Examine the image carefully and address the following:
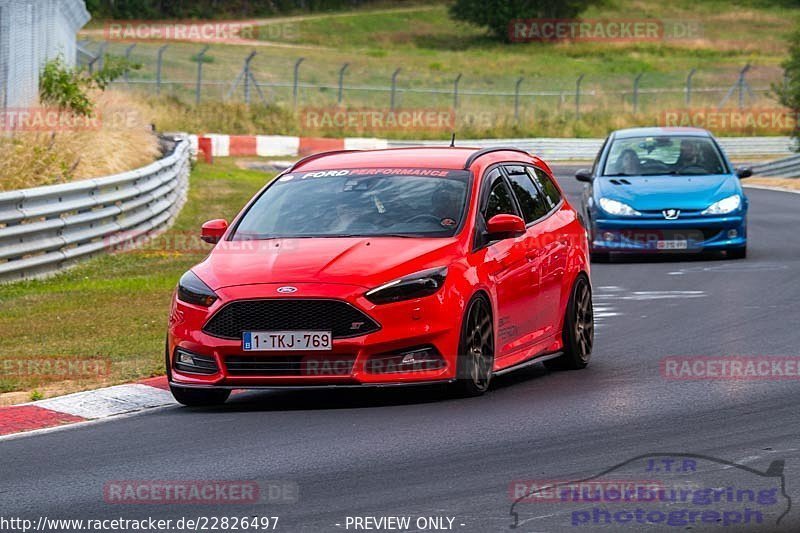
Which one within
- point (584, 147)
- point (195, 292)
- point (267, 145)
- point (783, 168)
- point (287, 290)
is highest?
point (287, 290)

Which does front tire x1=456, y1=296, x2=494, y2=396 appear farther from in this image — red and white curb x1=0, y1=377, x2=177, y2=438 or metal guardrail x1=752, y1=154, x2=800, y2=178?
metal guardrail x1=752, y1=154, x2=800, y2=178

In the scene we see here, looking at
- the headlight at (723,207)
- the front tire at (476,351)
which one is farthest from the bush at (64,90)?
the front tire at (476,351)

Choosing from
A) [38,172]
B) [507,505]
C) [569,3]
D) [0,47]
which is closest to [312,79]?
[569,3]

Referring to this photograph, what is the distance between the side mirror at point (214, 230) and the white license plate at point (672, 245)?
10.1 meters

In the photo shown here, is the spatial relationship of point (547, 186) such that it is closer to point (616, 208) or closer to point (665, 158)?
point (616, 208)

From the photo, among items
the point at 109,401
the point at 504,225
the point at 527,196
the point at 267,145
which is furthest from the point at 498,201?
the point at 267,145

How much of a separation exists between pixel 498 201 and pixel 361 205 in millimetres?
994

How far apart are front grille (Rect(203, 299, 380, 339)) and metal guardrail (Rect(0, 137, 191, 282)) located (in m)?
8.33

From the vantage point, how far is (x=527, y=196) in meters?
11.7

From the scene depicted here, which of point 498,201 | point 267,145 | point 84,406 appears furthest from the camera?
point 267,145

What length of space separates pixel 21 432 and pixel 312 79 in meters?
69.4

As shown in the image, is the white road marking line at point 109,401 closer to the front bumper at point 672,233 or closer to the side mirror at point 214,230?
the side mirror at point 214,230

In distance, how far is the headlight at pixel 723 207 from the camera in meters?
20.0

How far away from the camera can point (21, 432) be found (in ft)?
30.4
